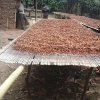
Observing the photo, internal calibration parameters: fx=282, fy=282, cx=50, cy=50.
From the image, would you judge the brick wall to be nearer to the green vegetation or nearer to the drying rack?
the green vegetation

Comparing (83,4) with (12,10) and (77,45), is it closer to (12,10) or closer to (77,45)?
(12,10)

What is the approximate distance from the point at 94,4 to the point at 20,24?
8882 mm

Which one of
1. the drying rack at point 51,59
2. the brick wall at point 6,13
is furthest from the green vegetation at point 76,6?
the drying rack at point 51,59

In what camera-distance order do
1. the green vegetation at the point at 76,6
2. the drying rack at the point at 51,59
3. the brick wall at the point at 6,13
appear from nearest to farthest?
the drying rack at the point at 51,59
the brick wall at the point at 6,13
the green vegetation at the point at 76,6

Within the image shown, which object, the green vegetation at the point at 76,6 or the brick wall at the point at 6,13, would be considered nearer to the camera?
the brick wall at the point at 6,13

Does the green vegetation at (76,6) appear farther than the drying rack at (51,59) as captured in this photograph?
Yes

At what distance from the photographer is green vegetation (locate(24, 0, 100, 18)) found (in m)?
24.5

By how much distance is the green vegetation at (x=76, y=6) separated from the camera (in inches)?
963

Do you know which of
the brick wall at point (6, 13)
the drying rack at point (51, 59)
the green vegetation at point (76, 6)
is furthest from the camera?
the green vegetation at point (76, 6)

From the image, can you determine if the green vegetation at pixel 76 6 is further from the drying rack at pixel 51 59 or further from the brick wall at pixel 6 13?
the drying rack at pixel 51 59

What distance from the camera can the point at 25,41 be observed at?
615 centimetres

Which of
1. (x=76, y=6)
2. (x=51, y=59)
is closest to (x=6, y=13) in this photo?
(x=76, y=6)

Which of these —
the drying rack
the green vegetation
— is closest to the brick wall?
the green vegetation

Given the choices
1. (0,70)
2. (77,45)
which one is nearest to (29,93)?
(77,45)
